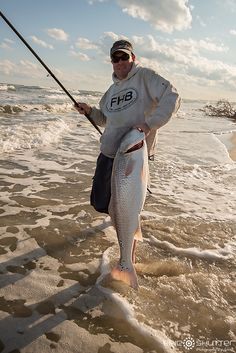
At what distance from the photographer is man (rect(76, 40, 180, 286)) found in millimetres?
3596

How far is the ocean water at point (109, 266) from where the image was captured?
321cm

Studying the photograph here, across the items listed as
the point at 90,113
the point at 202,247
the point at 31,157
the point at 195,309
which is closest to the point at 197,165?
the point at 31,157

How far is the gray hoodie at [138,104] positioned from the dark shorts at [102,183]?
212 millimetres

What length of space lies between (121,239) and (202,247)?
2.00m

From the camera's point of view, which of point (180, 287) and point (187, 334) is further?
point (180, 287)

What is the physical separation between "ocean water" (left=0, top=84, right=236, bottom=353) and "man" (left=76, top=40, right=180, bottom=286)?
1436 millimetres

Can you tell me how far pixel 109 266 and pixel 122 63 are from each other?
2.36 m

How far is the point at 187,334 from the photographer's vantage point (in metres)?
3.24

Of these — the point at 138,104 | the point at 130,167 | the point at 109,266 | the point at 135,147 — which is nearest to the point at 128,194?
the point at 130,167

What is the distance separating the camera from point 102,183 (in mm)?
4473

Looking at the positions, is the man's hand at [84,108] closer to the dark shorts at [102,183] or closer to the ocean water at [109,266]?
the dark shorts at [102,183]

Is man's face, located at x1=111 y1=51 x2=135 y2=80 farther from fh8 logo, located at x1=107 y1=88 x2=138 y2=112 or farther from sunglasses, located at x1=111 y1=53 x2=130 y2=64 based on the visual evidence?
fh8 logo, located at x1=107 y1=88 x2=138 y2=112

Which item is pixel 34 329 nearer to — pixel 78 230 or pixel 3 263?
pixel 3 263

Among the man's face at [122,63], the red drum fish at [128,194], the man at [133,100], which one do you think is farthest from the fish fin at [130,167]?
the man's face at [122,63]
